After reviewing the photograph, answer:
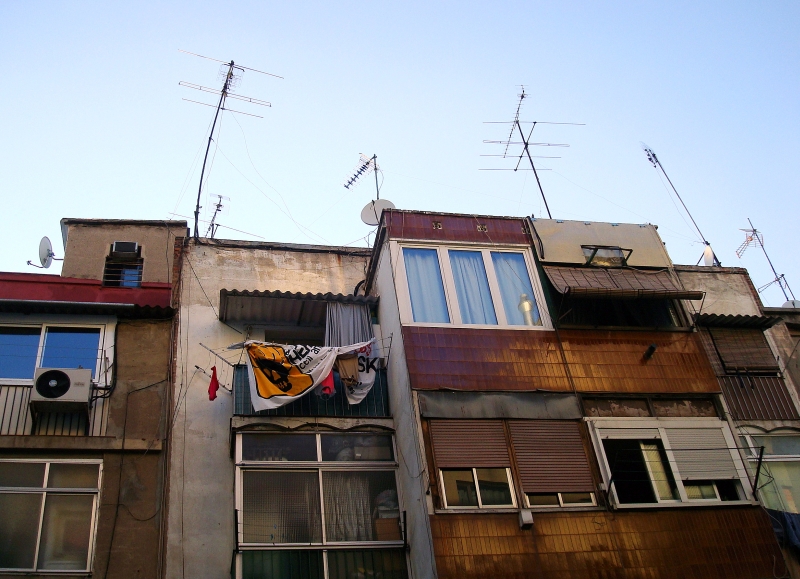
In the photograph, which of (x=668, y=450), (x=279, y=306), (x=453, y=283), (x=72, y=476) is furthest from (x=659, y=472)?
(x=72, y=476)

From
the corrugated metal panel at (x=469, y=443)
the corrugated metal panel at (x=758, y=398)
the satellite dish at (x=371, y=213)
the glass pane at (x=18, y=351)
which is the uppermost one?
the satellite dish at (x=371, y=213)

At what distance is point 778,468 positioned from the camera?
14.4m

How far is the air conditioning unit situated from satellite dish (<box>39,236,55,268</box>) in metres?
4.26

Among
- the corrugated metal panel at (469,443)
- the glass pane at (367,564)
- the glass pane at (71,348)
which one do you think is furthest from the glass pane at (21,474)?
the corrugated metal panel at (469,443)

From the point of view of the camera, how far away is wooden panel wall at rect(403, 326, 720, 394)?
13.4 meters

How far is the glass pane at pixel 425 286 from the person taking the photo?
46.6 ft

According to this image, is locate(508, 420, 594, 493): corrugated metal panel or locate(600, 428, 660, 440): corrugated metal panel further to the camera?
locate(600, 428, 660, 440): corrugated metal panel

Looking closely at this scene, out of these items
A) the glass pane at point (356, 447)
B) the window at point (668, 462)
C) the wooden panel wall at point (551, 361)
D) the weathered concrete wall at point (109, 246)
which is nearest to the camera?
the window at point (668, 462)

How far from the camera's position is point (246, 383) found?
14.2 meters

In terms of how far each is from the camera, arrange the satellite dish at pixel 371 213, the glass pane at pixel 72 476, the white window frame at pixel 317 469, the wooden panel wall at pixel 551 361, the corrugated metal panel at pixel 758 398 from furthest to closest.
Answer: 1. the satellite dish at pixel 371 213
2. the corrugated metal panel at pixel 758 398
3. the wooden panel wall at pixel 551 361
4. the glass pane at pixel 72 476
5. the white window frame at pixel 317 469

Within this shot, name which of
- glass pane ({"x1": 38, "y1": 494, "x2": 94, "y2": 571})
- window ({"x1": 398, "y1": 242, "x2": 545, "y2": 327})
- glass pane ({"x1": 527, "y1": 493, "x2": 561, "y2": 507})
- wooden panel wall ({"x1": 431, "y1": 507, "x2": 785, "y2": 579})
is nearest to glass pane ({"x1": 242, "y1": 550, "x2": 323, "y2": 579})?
wooden panel wall ({"x1": 431, "y1": 507, "x2": 785, "y2": 579})

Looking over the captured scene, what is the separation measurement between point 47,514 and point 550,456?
8.57m

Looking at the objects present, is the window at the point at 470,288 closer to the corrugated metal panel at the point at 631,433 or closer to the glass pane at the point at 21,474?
the corrugated metal panel at the point at 631,433

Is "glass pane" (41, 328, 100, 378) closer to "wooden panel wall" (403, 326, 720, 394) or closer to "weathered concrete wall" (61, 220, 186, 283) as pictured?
"weathered concrete wall" (61, 220, 186, 283)
